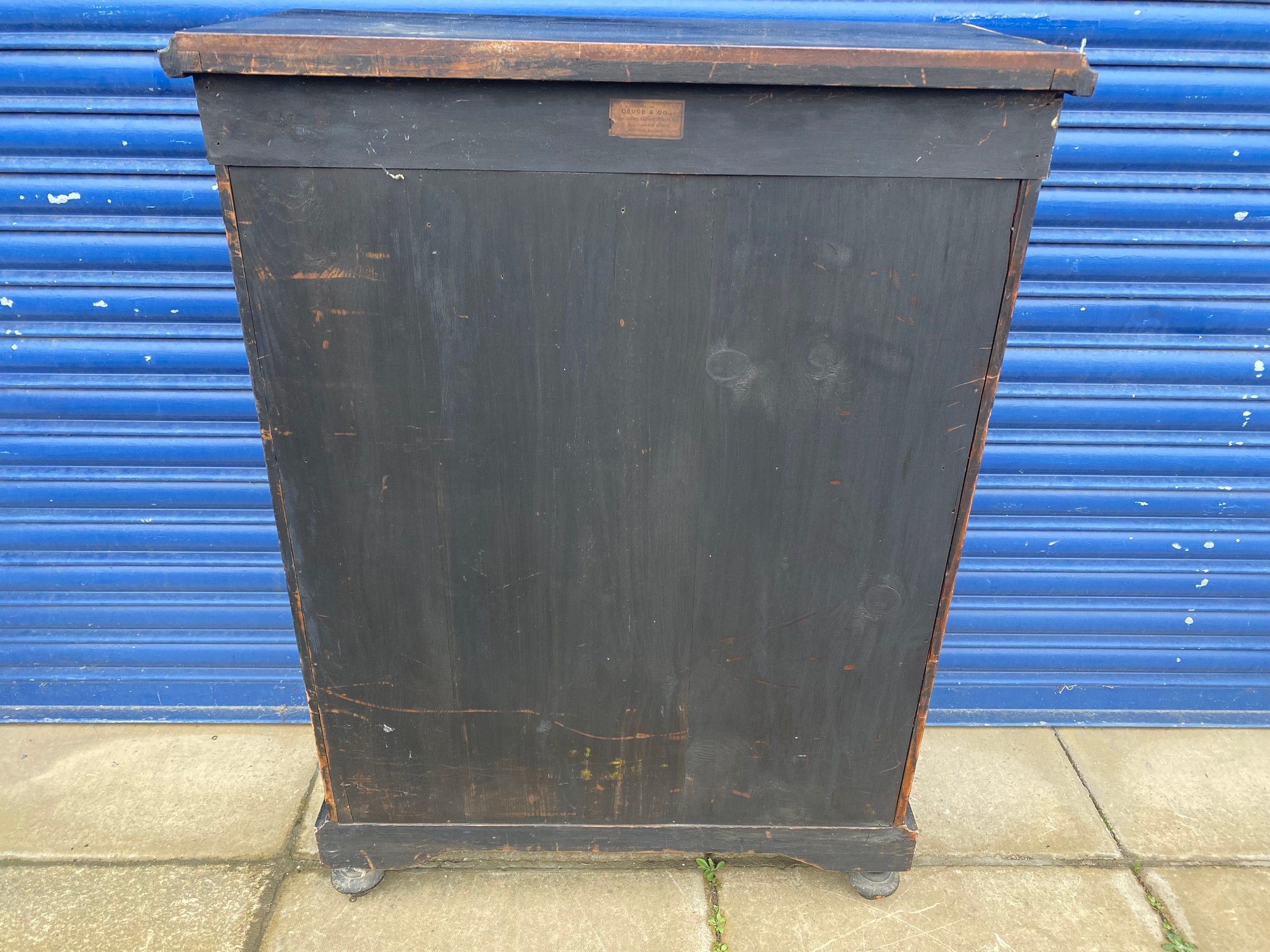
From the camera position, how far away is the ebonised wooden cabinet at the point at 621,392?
1.42 metres

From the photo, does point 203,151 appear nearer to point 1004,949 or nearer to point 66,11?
point 66,11

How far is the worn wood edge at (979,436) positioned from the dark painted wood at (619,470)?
0.02 meters

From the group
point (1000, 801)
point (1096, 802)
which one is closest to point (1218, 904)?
point (1096, 802)

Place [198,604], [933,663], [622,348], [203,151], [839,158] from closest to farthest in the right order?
[839,158] → [622,348] → [933,663] → [203,151] → [198,604]

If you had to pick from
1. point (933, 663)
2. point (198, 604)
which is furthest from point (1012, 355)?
point (198, 604)

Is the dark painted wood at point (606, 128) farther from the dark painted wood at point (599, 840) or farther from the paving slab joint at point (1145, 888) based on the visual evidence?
the paving slab joint at point (1145, 888)

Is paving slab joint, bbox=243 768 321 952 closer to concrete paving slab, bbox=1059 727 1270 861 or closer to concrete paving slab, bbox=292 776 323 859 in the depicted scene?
concrete paving slab, bbox=292 776 323 859

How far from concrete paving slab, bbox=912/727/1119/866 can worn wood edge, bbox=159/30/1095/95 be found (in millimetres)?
1930

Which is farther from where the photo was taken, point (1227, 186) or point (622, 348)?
point (1227, 186)

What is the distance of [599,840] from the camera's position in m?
2.05

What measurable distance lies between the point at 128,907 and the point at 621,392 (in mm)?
1825

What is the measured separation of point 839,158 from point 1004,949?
1883 mm

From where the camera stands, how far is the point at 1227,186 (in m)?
2.29

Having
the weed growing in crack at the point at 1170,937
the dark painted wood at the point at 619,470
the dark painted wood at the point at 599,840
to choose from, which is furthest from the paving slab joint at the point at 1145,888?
the dark painted wood at the point at 619,470
